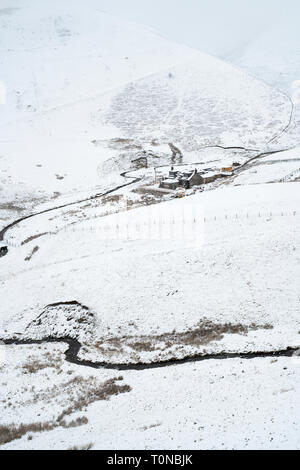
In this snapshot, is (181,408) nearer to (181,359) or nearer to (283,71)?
(181,359)

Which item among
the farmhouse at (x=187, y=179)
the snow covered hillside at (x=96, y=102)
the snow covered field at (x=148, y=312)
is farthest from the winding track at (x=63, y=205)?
the farmhouse at (x=187, y=179)

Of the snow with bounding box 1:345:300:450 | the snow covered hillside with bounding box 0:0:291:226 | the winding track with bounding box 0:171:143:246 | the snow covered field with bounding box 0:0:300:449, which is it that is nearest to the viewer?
the snow with bounding box 1:345:300:450

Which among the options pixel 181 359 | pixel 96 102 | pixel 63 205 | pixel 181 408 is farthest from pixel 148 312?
pixel 96 102

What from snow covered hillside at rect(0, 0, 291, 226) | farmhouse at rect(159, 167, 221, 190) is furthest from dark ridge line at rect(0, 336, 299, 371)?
farmhouse at rect(159, 167, 221, 190)

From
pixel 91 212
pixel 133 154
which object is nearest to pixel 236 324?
pixel 91 212

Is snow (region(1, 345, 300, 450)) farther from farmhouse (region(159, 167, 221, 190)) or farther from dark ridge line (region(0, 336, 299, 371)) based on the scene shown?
farmhouse (region(159, 167, 221, 190))

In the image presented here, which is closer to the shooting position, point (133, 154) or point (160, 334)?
point (160, 334)

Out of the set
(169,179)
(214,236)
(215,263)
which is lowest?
(215,263)
